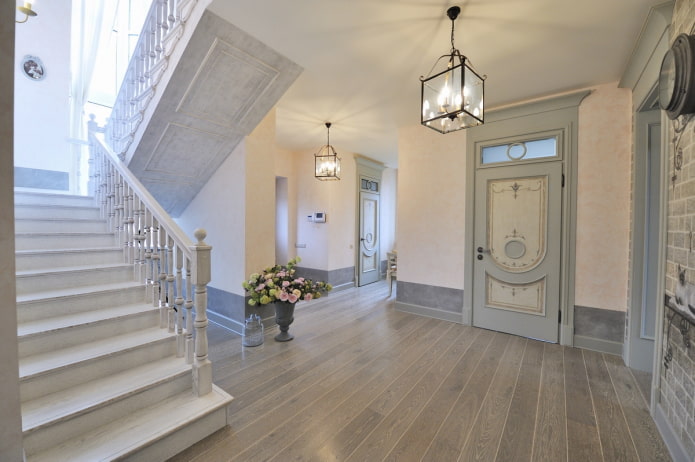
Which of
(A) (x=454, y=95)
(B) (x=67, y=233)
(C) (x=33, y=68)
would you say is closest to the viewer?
(A) (x=454, y=95)

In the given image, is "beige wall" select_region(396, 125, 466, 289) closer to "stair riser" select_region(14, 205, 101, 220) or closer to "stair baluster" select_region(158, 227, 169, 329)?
Result: "stair baluster" select_region(158, 227, 169, 329)

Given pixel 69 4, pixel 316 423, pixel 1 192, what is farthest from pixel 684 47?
pixel 69 4

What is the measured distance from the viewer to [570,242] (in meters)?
3.17

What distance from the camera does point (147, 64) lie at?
119 inches

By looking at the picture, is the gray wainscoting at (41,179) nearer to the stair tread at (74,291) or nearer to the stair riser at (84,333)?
the stair tread at (74,291)

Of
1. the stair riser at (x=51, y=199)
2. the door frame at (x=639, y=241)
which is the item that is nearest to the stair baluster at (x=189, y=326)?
the stair riser at (x=51, y=199)

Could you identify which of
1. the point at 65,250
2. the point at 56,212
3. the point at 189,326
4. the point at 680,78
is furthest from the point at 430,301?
the point at 56,212

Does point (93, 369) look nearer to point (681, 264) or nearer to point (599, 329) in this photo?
point (681, 264)

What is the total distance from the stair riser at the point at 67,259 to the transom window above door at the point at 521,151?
4.24m

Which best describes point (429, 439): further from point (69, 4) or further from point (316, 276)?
point (69, 4)

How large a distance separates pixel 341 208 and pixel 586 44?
4.11m

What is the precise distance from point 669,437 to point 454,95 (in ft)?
7.99

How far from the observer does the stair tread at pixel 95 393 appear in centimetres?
149

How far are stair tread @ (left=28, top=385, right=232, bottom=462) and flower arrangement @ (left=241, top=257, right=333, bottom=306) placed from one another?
1.16m
